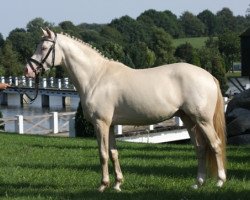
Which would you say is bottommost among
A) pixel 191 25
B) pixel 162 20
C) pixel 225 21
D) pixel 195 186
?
pixel 195 186

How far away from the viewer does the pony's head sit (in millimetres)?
8805

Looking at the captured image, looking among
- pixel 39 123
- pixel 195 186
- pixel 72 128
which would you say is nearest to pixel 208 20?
pixel 39 123

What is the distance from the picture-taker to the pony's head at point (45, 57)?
8805 millimetres

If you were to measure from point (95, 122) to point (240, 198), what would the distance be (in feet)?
7.50

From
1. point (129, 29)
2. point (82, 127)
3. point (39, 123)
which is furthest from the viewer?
point (129, 29)

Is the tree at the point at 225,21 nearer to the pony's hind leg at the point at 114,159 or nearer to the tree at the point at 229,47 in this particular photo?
the tree at the point at 229,47

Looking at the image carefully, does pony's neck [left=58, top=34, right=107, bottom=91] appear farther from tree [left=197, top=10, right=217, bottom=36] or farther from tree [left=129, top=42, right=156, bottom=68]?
tree [left=197, top=10, right=217, bottom=36]

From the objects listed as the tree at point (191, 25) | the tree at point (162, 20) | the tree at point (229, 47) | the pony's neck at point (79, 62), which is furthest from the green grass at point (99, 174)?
the tree at point (191, 25)

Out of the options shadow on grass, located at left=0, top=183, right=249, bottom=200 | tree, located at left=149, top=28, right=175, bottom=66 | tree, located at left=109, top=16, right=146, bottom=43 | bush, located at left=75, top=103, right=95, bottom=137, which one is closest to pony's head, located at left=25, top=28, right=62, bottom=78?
shadow on grass, located at left=0, top=183, right=249, bottom=200

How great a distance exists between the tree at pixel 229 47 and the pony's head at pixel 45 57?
9022cm

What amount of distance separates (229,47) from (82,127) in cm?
7713

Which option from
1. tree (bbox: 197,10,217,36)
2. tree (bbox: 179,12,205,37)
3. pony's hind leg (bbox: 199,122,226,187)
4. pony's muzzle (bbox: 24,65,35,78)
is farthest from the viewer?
tree (bbox: 197,10,217,36)

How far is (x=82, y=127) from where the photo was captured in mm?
24672

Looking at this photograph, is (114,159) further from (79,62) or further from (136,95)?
(79,62)
